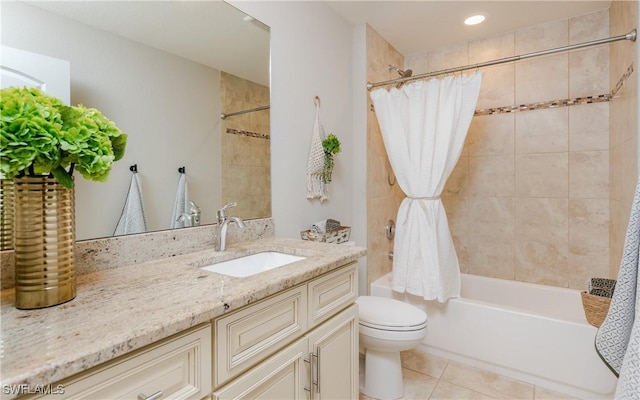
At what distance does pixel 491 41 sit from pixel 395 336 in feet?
8.11

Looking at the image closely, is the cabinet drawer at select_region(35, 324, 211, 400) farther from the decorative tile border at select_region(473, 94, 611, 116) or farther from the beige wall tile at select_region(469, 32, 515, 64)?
the beige wall tile at select_region(469, 32, 515, 64)

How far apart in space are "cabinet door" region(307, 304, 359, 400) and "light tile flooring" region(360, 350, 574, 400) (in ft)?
1.87

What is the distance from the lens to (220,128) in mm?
1511

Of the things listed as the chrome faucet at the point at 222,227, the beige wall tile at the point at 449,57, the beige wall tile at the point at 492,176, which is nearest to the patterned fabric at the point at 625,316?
the chrome faucet at the point at 222,227

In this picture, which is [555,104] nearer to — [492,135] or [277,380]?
[492,135]

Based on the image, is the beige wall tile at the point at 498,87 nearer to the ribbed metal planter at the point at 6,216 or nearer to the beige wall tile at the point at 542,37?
the beige wall tile at the point at 542,37

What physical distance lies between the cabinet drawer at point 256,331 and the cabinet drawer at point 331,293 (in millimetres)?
53

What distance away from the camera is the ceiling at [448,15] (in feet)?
7.06

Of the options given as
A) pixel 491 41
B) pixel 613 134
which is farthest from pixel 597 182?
pixel 491 41

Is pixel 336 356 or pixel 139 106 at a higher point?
pixel 139 106

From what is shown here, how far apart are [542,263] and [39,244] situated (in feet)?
9.89

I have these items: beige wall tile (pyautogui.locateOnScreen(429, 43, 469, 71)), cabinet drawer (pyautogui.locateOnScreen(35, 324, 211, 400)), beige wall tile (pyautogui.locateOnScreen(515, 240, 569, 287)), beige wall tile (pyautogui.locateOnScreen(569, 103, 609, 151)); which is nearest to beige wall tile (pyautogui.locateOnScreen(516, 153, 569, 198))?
beige wall tile (pyautogui.locateOnScreen(569, 103, 609, 151))

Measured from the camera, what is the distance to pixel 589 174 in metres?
2.35

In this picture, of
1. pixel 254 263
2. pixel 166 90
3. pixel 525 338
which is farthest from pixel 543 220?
pixel 166 90
